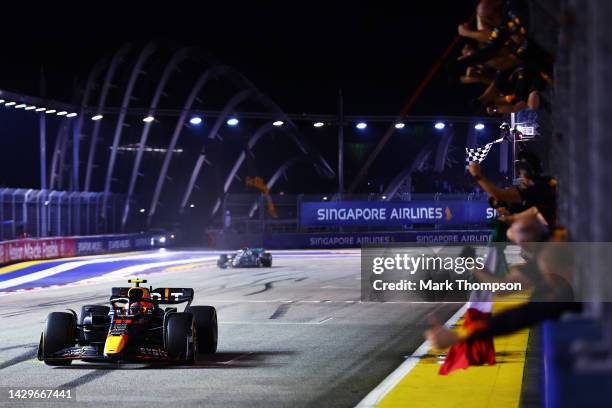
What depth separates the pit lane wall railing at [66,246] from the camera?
38.5 m

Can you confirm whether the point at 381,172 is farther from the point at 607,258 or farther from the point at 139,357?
the point at 607,258

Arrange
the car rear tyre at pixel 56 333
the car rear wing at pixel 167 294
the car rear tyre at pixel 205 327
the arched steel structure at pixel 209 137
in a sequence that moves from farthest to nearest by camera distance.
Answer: the arched steel structure at pixel 209 137, the car rear tyre at pixel 205 327, the car rear wing at pixel 167 294, the car rear tyre at pixel 56 333

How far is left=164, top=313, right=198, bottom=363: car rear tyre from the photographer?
12664 millimetres

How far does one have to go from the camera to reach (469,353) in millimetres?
8266

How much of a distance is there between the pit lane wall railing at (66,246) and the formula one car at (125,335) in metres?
25.0

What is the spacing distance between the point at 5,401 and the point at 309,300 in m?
13.8

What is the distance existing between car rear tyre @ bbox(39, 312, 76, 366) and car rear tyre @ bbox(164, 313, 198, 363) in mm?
1318

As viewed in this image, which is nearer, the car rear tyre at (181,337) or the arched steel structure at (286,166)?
the car rear tyre at (181,337)

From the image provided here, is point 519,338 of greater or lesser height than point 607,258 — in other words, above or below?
below

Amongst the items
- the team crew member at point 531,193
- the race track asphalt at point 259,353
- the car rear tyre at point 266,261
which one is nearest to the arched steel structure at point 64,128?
the car rear tyre at point 266,261

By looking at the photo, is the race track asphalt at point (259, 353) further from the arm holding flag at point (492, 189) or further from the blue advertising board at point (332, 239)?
the blue advertising board at point (332, 239)

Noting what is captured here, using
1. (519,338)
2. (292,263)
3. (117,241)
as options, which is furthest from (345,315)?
(117,241)

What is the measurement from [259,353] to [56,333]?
308 centimetres

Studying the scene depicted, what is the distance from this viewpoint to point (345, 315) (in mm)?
20234
